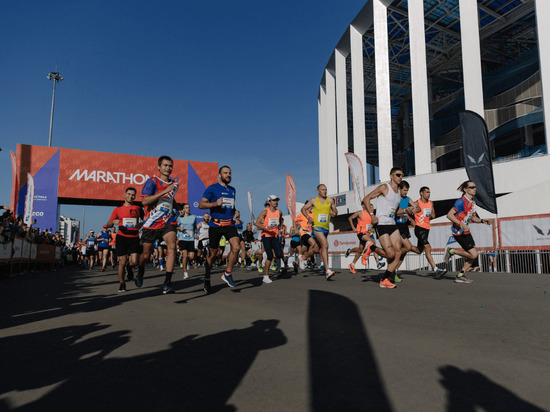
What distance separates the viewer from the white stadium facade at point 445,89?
2583cm

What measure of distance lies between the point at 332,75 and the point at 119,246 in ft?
134

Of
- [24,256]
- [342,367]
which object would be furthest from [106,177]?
[342,367]

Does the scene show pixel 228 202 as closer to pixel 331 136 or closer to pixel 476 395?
pixel 476 395

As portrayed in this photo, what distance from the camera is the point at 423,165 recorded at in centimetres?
2961

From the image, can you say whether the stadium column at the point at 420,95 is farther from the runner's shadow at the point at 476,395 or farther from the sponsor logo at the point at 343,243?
the runner's shadow at the point at 476,395

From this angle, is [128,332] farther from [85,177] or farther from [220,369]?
[85,177]

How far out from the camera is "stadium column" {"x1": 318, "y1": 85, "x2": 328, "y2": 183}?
44.6m

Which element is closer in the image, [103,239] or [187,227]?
[187,227]

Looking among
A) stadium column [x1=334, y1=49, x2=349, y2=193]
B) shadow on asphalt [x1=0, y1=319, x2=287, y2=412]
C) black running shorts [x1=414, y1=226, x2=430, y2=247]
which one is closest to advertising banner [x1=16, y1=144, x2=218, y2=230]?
stadium column [x1=334, y1=49, x2=349, y2=193]

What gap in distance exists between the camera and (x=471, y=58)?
89.9 ft

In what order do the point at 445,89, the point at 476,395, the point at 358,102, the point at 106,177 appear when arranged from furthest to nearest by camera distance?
the point at 445,89 → the point at 106,177 → the point at 358,102 → the point at 476,395

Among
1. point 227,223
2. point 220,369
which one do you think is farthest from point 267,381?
point 227,223

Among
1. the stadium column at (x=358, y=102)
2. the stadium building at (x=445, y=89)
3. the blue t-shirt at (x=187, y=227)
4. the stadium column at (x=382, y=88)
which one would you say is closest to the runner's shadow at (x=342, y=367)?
the blue t-shirt at (x=187, y=227)

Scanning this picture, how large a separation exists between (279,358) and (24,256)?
15094 millimetres
